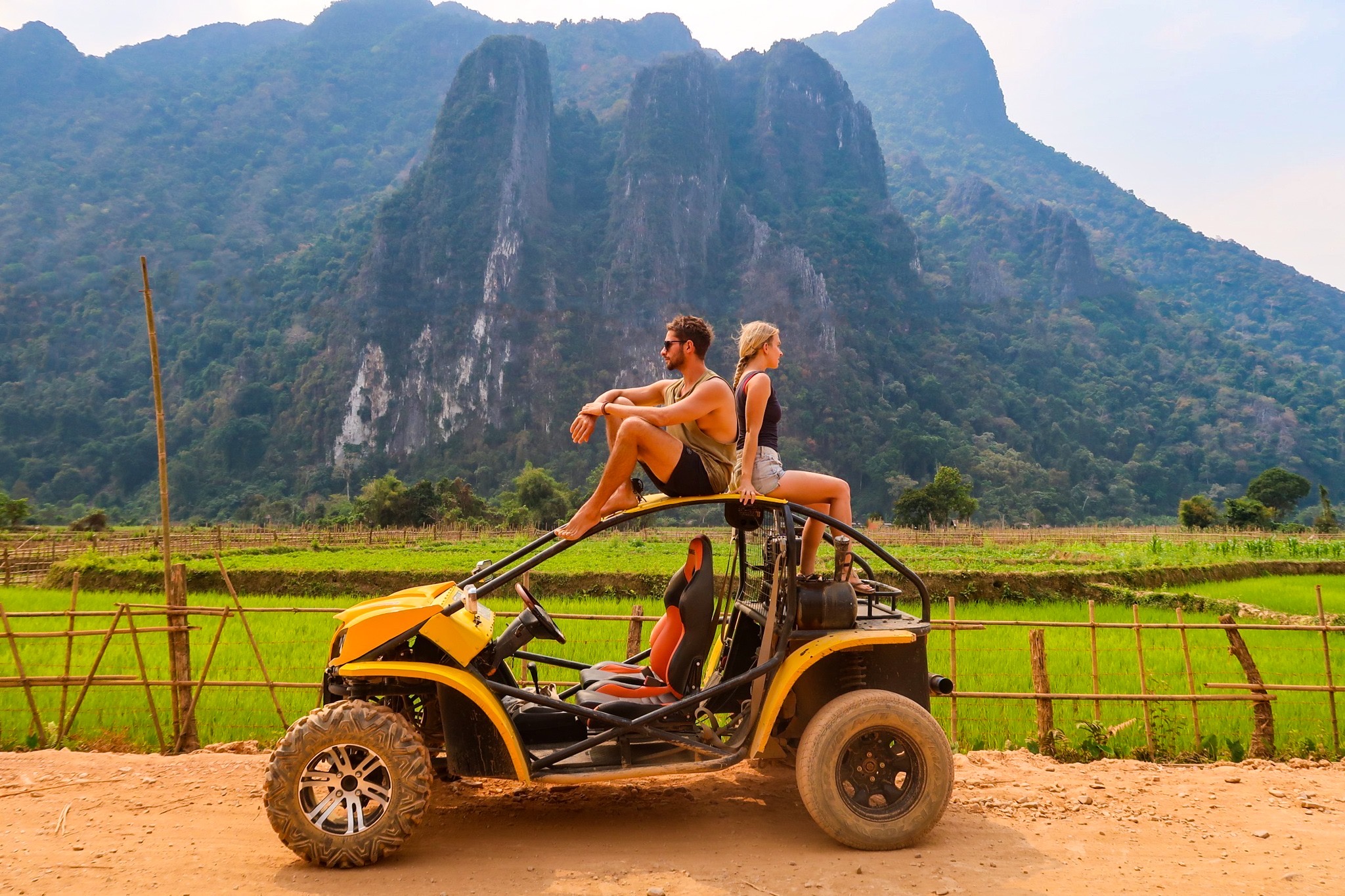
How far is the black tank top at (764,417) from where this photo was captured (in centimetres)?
438

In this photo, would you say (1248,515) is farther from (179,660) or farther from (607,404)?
(179,660)

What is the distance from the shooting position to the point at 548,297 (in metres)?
91.5

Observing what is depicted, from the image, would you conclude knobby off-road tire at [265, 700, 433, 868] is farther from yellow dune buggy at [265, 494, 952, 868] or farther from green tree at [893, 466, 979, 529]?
green tree at [893, 466, 979, 529]

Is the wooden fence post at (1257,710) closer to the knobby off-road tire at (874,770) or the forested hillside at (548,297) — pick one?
the knobby off-road tire at (874,770)

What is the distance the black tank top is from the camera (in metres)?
4.38

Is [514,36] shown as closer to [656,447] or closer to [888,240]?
[888,240]

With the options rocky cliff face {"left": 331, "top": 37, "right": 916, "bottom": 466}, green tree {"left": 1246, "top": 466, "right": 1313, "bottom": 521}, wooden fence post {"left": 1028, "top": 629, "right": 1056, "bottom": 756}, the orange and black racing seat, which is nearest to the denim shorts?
the orange and black racing seat

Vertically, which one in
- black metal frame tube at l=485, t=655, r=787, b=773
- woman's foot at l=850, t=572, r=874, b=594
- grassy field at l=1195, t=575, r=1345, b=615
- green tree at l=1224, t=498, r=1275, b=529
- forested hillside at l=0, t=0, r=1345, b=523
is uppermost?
forested hillside at l=0, t=0, r=1345, b=523

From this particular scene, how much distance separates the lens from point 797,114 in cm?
11038

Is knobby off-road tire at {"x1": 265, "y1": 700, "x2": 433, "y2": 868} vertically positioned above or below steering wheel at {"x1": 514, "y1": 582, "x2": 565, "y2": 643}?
below

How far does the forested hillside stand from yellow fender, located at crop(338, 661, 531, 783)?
62.4 m

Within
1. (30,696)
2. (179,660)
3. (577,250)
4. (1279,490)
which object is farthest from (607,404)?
(577,250)

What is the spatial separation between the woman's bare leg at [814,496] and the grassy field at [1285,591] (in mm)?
12282

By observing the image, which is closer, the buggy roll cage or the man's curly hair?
the buggy roll cage
